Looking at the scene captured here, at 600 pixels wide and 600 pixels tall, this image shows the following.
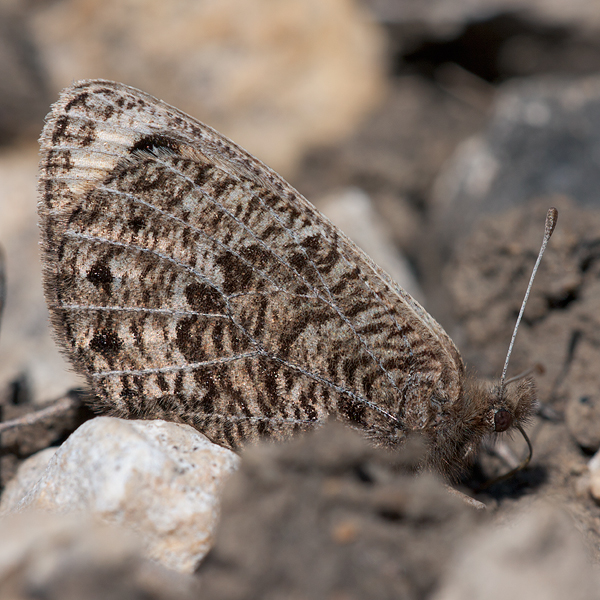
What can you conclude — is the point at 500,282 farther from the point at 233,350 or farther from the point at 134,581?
the point at 134,581

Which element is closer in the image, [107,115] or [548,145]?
[107,115]


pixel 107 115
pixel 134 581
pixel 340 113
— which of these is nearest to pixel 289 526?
pixel 134 581

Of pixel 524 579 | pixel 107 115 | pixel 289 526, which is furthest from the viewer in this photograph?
pixel 107 115

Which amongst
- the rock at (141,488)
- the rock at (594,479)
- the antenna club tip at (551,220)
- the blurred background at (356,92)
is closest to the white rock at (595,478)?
the rock at (594,479)

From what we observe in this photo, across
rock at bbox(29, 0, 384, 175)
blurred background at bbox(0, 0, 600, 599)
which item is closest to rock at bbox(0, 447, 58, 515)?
blurred background at bbox(0, 0, 600, 599)

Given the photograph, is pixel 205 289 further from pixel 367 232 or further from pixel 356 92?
pixel 356 92

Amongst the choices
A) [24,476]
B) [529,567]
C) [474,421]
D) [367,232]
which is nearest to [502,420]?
[474,421]
